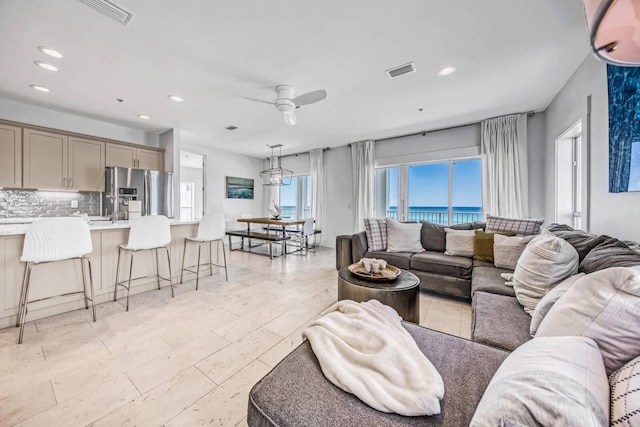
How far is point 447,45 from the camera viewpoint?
2.26 m

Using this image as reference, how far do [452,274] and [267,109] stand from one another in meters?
3.44

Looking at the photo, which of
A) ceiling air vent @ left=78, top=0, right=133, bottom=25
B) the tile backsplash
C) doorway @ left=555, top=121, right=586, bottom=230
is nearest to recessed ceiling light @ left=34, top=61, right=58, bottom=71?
ceiling air vent @ left=78, top=0, right=133, bottom=25

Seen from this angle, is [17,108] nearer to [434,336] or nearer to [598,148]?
[434,336]

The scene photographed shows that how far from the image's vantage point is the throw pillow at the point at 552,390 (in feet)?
1.81

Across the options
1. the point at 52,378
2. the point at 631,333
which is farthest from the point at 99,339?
the point at 631,333

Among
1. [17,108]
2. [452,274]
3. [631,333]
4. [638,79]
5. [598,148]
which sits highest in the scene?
[17,108]

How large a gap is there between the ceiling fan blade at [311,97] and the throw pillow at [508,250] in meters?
2.48

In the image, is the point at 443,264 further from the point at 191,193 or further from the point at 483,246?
the point at 191,193

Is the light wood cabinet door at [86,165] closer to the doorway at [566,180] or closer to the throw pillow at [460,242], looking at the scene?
the throw pillow at [460,242]

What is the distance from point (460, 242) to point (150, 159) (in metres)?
5.55

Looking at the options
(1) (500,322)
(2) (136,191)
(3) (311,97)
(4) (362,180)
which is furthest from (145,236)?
(4) (362,180)

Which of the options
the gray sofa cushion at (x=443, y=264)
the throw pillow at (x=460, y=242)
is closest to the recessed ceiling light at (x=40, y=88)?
the gray sofa cushion at (x=443, y=264)

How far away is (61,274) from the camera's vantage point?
2443mm

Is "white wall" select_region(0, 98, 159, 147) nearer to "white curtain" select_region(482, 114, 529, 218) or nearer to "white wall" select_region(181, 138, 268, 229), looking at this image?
"white wall" select_region(181, 138, 268, 229)
